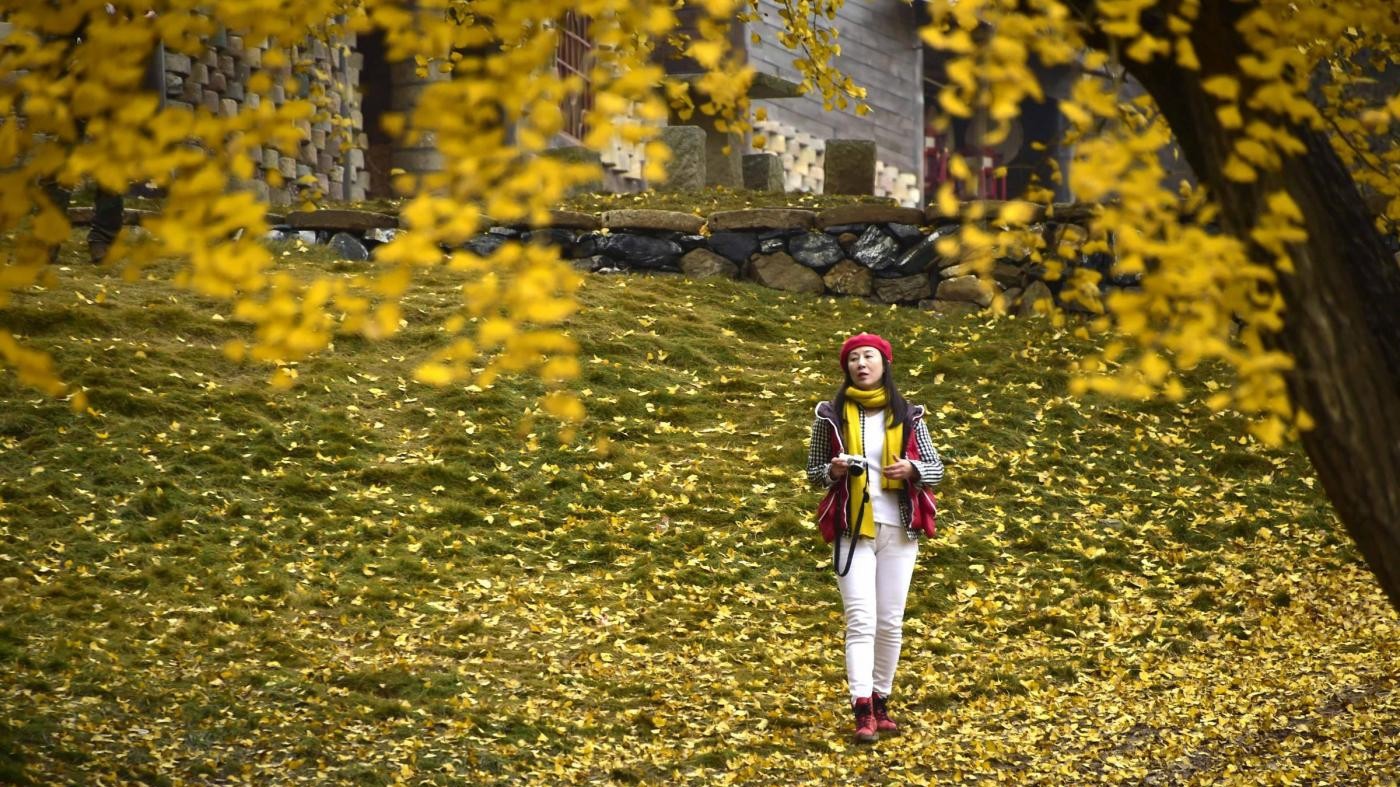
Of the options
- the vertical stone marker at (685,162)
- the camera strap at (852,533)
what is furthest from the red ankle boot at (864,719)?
the vertical stone marker at (685,162)

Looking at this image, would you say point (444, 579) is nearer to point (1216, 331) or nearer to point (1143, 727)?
point (1143, 727)

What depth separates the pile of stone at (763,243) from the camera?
519 inches

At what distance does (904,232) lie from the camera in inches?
524

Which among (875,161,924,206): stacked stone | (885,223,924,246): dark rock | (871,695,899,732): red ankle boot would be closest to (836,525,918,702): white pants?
(871,695,899,732): red ankle boot

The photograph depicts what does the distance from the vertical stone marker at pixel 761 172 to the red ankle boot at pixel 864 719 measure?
33.0ft

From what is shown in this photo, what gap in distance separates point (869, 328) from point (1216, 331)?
30.1ft

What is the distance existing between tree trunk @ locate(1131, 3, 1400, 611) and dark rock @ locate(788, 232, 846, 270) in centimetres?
965

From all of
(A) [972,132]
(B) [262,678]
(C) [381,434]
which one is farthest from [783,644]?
(A) [972,132]

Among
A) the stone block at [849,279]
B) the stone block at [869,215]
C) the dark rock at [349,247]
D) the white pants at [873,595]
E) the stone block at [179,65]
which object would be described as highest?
the stone block at [179,65]

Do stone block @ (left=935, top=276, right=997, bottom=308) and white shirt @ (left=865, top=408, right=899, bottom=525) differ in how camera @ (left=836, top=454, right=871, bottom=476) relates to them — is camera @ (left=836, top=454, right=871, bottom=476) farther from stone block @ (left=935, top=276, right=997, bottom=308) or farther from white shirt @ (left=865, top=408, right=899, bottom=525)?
stone block @ (left=935, top=276, right=997, bottom=308)

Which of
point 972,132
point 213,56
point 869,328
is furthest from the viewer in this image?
point 972,132

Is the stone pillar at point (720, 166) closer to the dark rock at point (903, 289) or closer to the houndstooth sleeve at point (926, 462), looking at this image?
→ the dark rock at point (903, 289)

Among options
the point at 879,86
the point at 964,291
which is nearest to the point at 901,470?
the point at 964,291

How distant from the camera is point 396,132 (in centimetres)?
327
